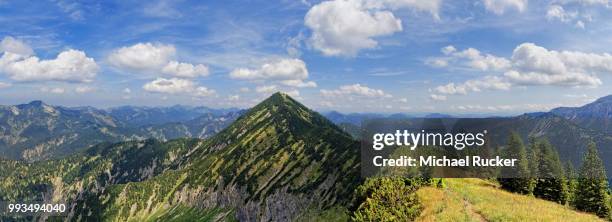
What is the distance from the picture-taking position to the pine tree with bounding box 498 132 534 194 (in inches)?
2488

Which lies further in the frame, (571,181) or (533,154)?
(571,181)

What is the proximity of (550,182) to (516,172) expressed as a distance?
7761 mm

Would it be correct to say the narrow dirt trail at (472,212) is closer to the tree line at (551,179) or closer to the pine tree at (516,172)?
the pine tree at (516,172)

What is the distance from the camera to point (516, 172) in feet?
211

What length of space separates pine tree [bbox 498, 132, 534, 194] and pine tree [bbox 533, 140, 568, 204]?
260cm

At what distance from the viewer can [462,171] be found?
6266 centimetres

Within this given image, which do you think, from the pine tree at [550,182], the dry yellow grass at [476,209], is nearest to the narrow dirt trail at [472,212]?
the dry yellow grass at [476,209]

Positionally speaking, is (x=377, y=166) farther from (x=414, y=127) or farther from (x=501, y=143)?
(x=501, y=143)

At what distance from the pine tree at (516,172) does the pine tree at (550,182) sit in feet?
8.54

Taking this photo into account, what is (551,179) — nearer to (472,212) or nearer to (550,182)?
(550,182)

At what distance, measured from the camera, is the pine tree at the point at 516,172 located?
63.2 metres

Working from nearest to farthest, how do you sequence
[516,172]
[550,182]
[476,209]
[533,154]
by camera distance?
[476,209] → [516,172] → [550,182] → [533,154]

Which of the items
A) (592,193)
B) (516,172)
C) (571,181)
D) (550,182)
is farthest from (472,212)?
(571,181)

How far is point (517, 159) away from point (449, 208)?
33123 mm
